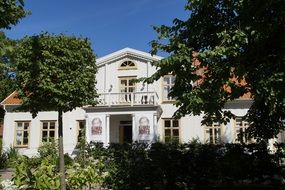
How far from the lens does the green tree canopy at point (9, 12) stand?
19.9 ft

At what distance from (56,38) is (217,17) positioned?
3.99 meters

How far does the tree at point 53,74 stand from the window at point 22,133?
18745mm

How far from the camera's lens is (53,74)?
1013 cm

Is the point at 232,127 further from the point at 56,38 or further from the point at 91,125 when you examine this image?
the point at 56,38

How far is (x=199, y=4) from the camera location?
31.9 ft

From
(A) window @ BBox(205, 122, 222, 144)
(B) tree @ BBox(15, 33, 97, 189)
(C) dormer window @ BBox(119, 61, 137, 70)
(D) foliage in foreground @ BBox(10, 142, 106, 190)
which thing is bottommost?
(D) foliage in foreground @ BBox(10, 142, 106, 190)

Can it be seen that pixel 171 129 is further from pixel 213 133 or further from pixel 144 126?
pixel 213 133

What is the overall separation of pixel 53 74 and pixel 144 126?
15593 mm

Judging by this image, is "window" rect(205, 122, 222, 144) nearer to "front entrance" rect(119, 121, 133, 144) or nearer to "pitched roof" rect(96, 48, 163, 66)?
"front entrance" rect(119, 121, 133, 144)

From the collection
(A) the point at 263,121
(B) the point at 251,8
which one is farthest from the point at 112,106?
(B) the point at 251,8

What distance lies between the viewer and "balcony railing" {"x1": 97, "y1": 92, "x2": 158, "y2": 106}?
2565 centimetres

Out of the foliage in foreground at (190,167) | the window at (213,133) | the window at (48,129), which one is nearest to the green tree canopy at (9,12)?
the foliage in foreground at (190,167)

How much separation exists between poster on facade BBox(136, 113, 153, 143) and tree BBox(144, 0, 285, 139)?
15.1m

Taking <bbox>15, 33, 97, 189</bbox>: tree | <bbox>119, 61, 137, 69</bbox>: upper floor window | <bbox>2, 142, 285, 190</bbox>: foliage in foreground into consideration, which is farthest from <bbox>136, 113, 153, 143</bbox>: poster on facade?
<bbox>15, 33, 97, 189</bbox>: tree
